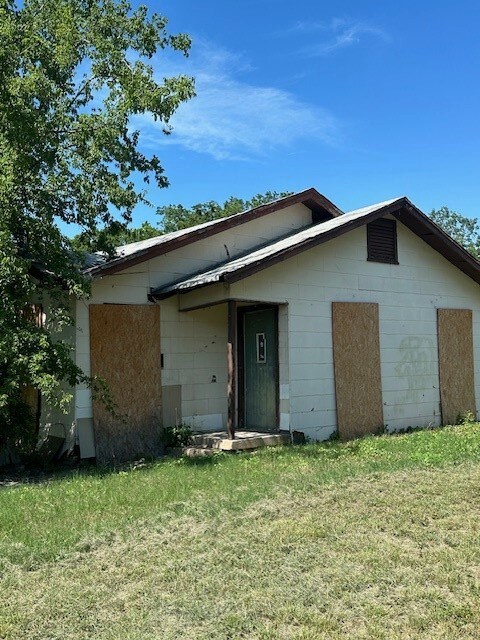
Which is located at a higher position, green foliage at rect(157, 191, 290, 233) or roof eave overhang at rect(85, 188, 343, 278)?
green foliage at rect(157, 191, 290, 233)

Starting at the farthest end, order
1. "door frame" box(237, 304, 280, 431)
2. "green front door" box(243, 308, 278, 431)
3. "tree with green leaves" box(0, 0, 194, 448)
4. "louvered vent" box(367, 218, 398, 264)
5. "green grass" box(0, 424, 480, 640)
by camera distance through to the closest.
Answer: "louvered vent" box(367, 218, 398, 264), "door frame" box(237, 304, 280, 431), "green front door" box(243, 308, 278, 431), "tree with green leaves" box(0, 0, 194, 448), "green grass" box(0, 424, 480, 640)

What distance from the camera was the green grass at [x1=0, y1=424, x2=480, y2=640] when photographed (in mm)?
3979

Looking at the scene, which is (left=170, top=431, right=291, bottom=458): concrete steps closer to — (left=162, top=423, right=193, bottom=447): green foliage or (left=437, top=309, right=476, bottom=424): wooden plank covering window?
(left=162, top=423, right=193, bottom=447): green foliage

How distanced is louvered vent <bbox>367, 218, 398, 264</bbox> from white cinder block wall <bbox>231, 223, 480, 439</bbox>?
0.17m

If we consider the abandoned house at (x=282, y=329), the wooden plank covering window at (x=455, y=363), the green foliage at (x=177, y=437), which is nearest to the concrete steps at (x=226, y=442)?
the green foliage at (x=177, y=437)

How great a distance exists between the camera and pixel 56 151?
9938mm

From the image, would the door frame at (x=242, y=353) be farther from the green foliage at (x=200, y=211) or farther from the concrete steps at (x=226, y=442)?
the green foliage at (x=200, y=211)

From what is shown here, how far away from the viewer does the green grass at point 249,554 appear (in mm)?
3979

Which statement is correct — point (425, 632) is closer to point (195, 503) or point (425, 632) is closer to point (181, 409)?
point (195, 503)

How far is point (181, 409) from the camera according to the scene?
37.9 ft

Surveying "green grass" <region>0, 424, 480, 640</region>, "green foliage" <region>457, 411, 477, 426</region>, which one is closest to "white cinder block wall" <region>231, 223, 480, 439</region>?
"green foliage" <region>457, 411, 477, 426</region>

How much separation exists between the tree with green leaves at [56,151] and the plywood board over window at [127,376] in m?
0.71

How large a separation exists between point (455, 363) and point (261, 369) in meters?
5.06

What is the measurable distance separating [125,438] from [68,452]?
38.6 inches
